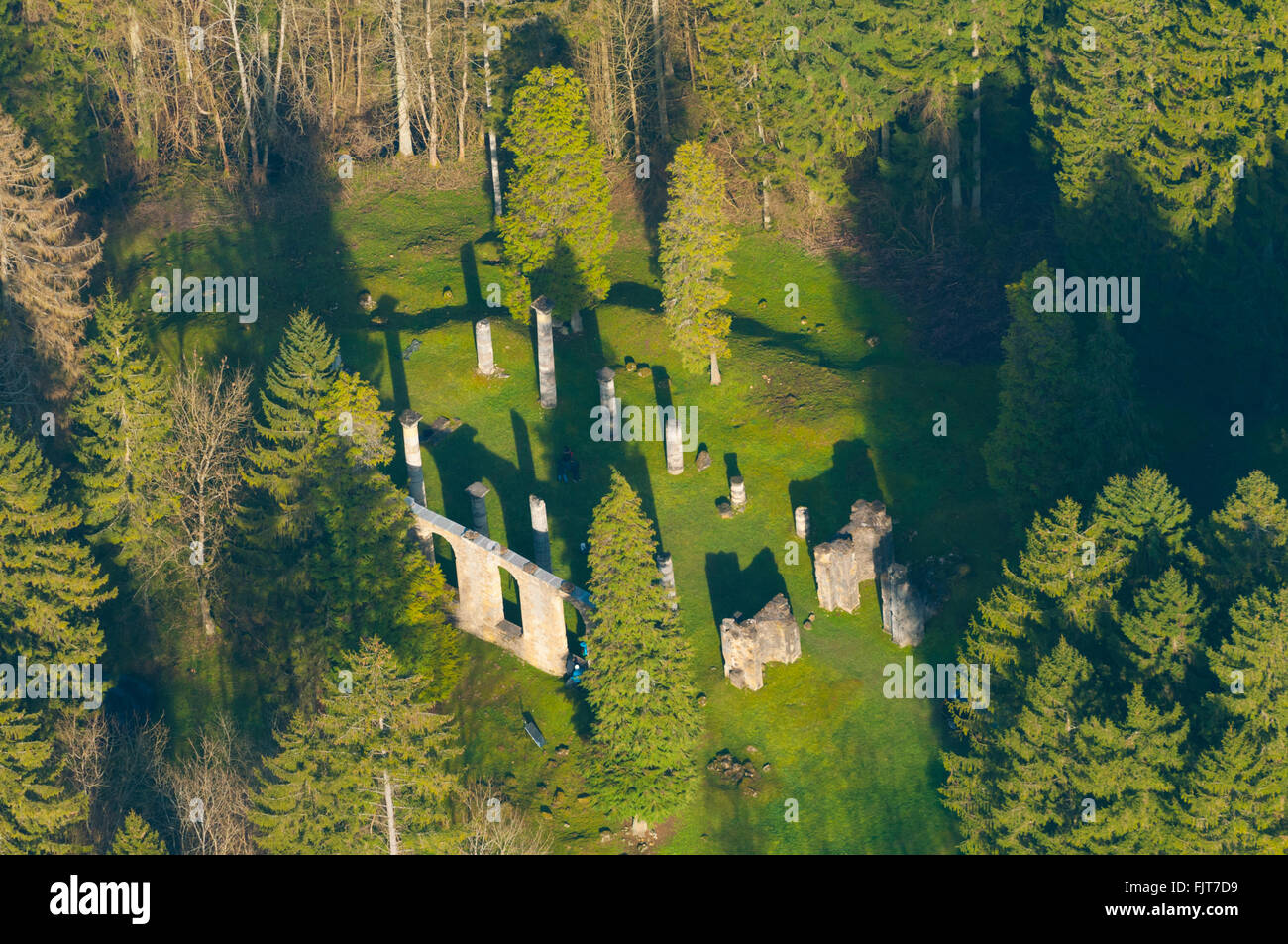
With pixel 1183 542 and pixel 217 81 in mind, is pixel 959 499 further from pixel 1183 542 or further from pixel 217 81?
pixel 217 81

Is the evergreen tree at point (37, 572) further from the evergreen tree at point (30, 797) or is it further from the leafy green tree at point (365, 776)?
the leafy green tree at point (365, 776)

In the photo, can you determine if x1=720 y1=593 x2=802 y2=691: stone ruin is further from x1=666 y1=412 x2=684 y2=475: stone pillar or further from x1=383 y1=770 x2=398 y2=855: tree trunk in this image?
x1=383 y1=770 x2=398 y2=855: tree trunk

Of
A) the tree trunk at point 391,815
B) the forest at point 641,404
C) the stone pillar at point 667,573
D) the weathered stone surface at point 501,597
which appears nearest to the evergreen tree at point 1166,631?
the forest at point 641,404

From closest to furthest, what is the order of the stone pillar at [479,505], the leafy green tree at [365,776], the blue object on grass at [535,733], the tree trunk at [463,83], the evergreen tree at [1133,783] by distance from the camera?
1. the evergreen tree at [1133,783]
2. the leafy green tree at [365,776]
3. the blue object on grass at [535,733]
4. the stone pillar at [479,505]
5. the tree trunk at [463,83]

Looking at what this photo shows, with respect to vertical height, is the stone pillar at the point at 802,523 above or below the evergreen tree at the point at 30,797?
above

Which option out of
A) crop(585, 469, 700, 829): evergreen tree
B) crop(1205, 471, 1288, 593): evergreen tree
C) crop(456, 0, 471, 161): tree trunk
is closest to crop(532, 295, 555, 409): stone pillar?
crop(456, 0, 471, 161): tree trunk

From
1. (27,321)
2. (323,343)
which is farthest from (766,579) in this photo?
(27,321)

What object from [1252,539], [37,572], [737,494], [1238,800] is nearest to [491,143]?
[737,494]
